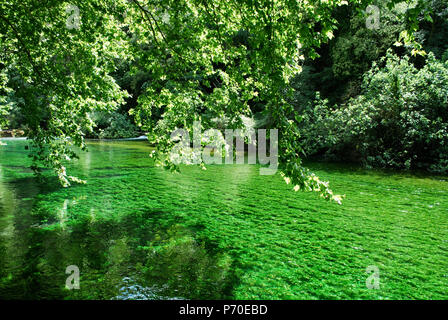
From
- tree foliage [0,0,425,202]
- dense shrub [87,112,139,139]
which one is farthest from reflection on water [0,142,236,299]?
dense shrub [87,112,139,139]

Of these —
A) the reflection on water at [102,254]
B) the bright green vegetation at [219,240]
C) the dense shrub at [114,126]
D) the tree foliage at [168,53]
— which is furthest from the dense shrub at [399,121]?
the dense shrub at [114,126]

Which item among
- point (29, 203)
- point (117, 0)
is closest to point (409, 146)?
point (117, 0)

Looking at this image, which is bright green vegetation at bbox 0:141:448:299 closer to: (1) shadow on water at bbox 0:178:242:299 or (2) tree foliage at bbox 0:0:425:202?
(1) shadow on water at bbox 0:178:242:299

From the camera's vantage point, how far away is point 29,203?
25.4ft

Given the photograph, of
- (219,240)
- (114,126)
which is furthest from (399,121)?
(114,126)

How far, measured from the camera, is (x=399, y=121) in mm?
14047

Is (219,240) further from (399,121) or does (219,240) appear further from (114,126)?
(114,126)

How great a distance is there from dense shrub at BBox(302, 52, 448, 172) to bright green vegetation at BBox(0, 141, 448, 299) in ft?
14.3

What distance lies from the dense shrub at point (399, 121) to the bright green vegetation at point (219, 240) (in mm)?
4370

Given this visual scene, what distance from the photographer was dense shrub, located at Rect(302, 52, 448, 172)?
13344 millimetres

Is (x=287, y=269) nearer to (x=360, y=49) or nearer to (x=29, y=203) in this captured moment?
(x=29, y=203)
